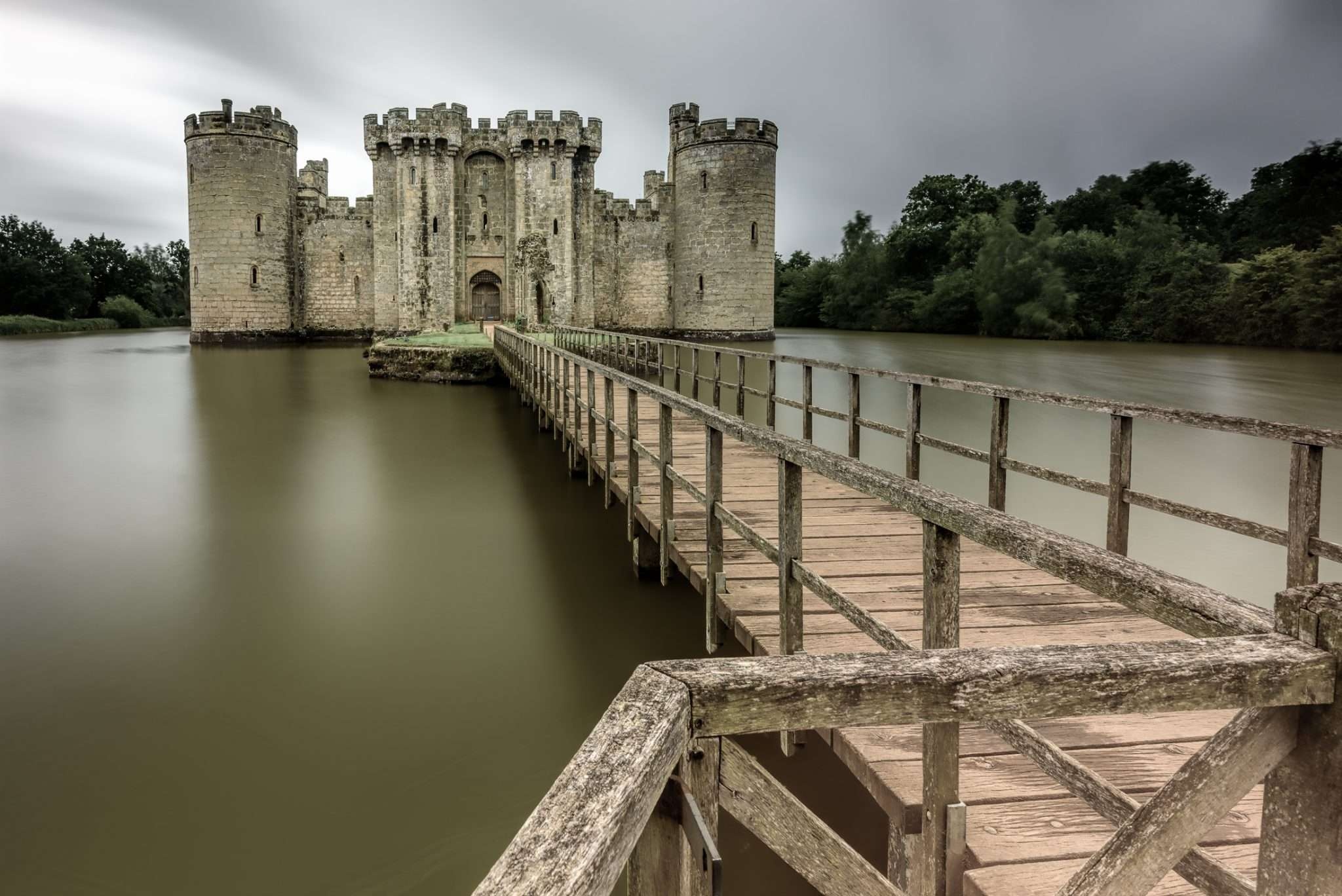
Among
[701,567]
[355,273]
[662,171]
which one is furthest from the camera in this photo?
[662,171]

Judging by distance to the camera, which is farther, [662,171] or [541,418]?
[662,171]

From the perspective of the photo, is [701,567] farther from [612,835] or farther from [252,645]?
[612,835]

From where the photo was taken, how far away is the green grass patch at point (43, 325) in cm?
4000

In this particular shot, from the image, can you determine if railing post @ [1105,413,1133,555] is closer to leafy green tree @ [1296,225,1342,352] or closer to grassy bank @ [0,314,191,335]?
leafy green tree @ [1296,225,1342,352]

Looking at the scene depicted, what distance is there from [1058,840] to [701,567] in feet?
7.43

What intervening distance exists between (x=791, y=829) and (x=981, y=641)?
1.84 metres

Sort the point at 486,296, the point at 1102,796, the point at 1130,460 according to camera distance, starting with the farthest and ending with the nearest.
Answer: the point at 486,296 < the point at 1130,460 < the point at 1102,796

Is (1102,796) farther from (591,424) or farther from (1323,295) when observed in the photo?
(1323,295)

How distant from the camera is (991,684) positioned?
0.92m

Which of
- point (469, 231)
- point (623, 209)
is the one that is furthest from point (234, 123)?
point (623, 209)

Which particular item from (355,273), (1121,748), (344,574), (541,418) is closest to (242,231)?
(355,273)

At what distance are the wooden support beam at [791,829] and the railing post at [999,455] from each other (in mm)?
3657

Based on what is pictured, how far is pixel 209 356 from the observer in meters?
26.5

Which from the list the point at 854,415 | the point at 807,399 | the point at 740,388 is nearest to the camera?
the point at 854,415
